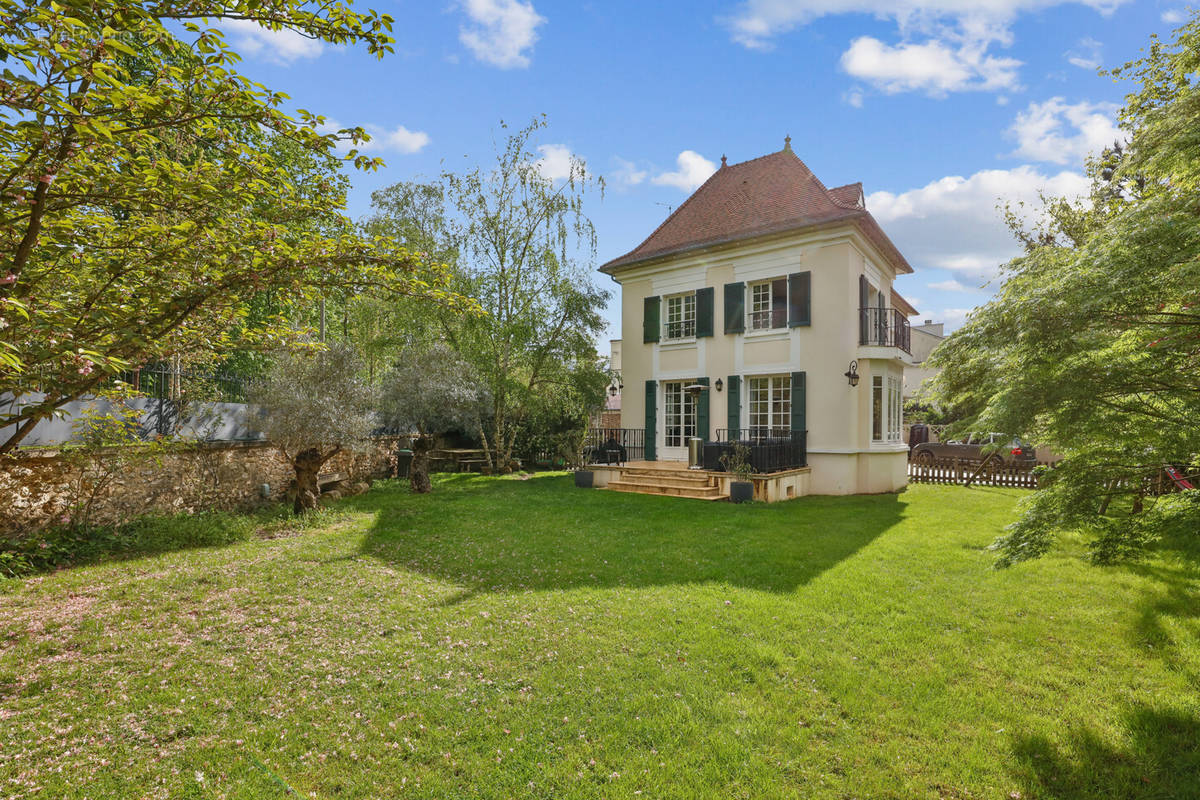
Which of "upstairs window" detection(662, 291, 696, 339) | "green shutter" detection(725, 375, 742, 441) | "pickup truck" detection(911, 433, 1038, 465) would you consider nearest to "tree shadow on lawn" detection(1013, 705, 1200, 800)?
"pickup truck" detection(911, 433, 1038, 465)

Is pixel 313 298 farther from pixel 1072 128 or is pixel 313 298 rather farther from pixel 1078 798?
pixel 1072 128

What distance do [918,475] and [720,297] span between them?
8.23 metres

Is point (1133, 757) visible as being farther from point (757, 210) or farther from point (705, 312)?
point (757, 210)

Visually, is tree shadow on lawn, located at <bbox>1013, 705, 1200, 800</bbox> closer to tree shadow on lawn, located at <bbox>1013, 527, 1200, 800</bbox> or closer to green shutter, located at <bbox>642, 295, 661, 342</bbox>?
tree shadow on lawn, located at <bbox>1013, 527, 1200, 800</bbox>

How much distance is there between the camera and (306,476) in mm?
9031

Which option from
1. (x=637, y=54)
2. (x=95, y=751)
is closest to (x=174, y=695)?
(x=95, y=751)

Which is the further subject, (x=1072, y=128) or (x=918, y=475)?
(x=918, y=475)

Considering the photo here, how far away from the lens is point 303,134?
335 centimetres

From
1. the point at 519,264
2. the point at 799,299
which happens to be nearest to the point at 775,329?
the point at 799,299

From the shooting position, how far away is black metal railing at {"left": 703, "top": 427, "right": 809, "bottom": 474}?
1084cm

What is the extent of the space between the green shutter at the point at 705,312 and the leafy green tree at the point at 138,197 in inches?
390

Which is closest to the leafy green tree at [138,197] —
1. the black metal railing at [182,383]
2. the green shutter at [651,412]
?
the black metal railing at [182,383]

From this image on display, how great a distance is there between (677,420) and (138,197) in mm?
12125

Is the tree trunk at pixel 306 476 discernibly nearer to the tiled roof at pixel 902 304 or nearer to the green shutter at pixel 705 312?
the green shutter at pixel 705 312
